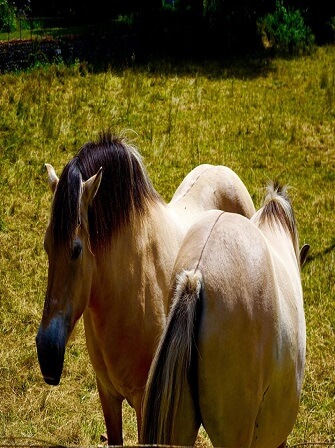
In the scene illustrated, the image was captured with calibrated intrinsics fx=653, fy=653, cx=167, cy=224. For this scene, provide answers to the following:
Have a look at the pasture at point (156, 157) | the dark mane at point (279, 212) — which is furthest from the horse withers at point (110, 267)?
the dark mane at point (279, 212)

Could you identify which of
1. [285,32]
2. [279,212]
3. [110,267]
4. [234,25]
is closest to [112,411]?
[110,267]

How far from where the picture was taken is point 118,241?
3281mm

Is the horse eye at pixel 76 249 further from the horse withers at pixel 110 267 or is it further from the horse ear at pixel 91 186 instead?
the horse ear at pixel 91 186

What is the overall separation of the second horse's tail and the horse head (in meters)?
0.75

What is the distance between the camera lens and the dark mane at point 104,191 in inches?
116

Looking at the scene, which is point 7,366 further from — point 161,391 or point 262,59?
point 262,59

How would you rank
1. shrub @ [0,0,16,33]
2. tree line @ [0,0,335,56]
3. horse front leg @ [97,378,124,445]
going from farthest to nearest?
shrub @ [0,0,16,33]
tree line @ [0,0,335,56]
horse front leg @ [97,378,124,445]

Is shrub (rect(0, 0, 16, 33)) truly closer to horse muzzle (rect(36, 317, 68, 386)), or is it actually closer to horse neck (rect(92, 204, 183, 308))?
horse neck (rect(92, 204, 183, 308))

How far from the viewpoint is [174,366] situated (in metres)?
2.22

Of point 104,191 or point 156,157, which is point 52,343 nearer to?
point 104,191

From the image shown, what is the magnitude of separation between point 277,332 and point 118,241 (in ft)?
3.66

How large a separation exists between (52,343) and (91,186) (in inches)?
28.8

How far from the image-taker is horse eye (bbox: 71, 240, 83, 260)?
9.70 feet

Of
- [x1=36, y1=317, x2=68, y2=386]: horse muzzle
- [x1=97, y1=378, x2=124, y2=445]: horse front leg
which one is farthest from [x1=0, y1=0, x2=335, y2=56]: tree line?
[x1=36, y1=317, x2=68, y2=386]: horse muzzle
